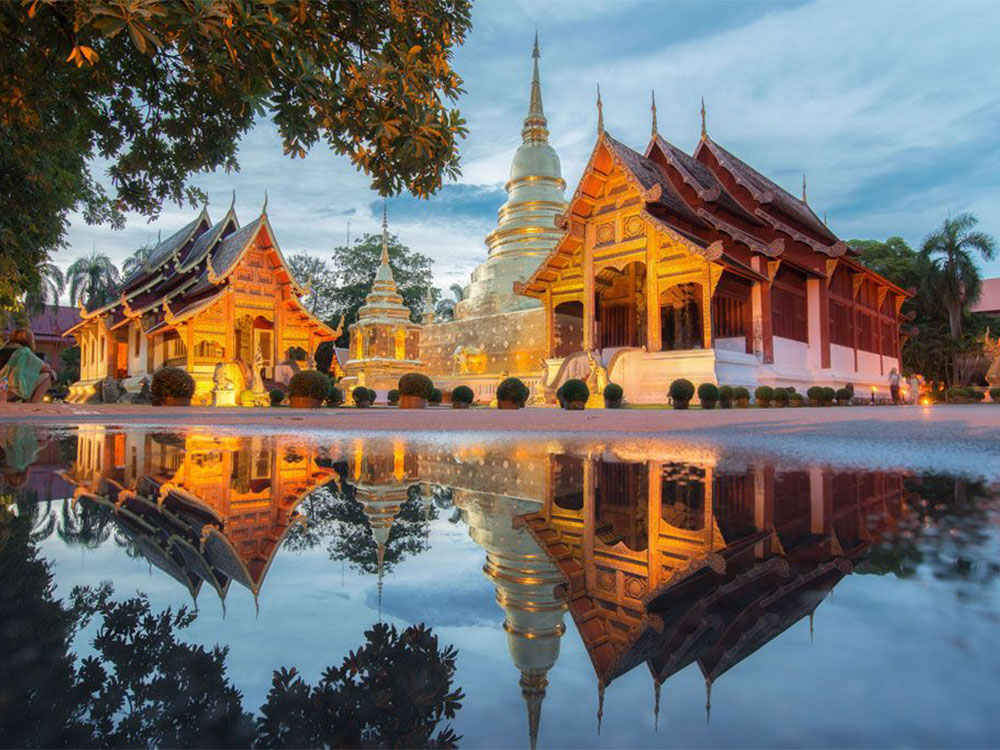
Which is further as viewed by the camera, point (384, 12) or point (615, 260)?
point (615, 260)

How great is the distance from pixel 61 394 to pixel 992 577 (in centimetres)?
3566

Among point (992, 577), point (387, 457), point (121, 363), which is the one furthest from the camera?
point (121, 363)

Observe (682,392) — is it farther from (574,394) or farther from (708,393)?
(574,394)

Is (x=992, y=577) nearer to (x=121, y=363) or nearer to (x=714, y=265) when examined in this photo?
(x=714, y=265)

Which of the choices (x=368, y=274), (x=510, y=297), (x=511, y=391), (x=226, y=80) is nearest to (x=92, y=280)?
(x=368, y=274)

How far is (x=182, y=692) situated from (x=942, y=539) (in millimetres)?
1491

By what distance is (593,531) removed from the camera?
1619mm

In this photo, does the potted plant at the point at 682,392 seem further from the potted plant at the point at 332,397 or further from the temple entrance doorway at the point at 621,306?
the potted plant at the point at 332,397

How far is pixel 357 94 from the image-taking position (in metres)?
3.87

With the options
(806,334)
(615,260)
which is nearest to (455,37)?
(615,260)

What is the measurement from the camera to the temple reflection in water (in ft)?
2.92

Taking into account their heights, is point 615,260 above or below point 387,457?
above

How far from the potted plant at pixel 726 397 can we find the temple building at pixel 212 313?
12.5m

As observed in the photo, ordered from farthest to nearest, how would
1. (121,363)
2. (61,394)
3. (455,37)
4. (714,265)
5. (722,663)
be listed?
(61,394), (121,363), (714,265), (455,37), (722,663)
